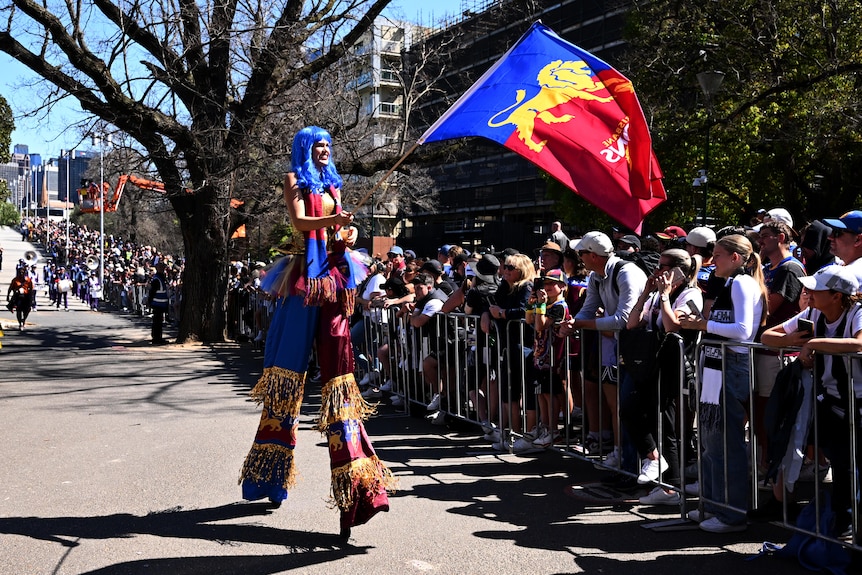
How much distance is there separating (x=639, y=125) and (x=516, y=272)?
230cm

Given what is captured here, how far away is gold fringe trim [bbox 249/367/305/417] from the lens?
5.34 m

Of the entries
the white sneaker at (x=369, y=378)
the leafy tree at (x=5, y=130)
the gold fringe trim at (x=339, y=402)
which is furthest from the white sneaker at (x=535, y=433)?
the leafy tree at (x=5, y=130)

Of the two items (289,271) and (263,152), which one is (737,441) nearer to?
(289,271)

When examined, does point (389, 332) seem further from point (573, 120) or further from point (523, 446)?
point (573, 120)

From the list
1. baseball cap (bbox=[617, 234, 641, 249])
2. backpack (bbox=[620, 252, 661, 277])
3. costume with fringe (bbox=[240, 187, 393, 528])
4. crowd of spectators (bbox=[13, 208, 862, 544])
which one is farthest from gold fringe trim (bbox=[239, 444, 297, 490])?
baseball cap (bbox=[617, 234, 641, 249])

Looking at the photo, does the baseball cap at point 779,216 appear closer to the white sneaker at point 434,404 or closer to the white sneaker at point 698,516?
the white sneaker at point 698,516

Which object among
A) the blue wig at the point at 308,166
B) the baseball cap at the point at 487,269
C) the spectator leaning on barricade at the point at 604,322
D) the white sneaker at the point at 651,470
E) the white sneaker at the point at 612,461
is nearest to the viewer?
the blue wig at the point at 308,166

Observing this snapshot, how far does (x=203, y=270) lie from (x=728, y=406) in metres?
15.1

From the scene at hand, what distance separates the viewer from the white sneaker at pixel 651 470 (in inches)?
237

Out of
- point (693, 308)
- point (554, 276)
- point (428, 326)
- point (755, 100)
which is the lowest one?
point (428, 326)

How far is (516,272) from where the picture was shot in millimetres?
7895

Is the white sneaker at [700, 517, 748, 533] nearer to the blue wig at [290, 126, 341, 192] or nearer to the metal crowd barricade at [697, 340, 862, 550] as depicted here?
Answer: the metal crowd barricade at [697, 340, 862, 550]

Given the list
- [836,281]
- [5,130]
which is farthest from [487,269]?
[5,130]

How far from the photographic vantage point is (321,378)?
5379 mm
